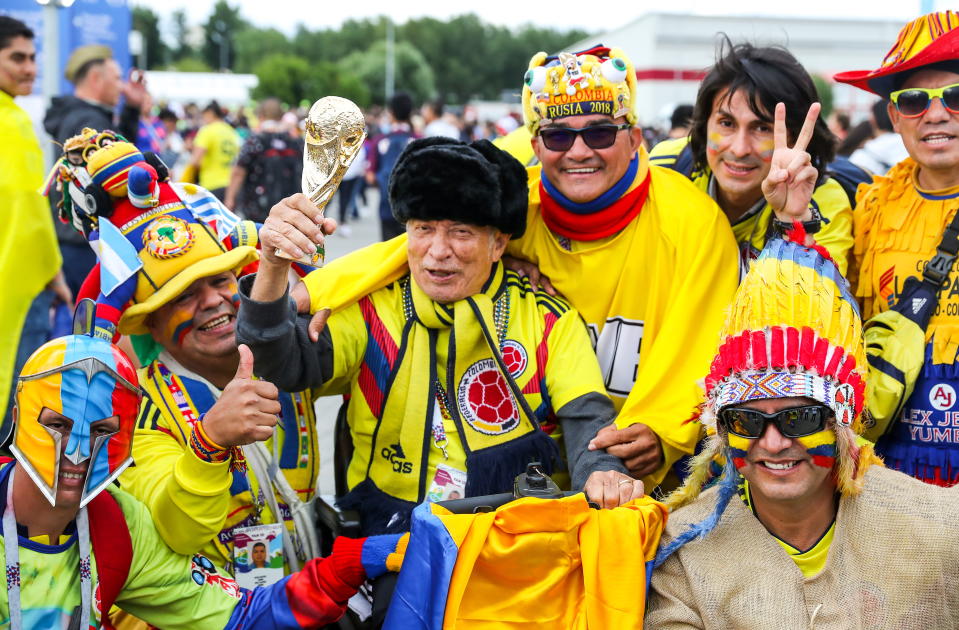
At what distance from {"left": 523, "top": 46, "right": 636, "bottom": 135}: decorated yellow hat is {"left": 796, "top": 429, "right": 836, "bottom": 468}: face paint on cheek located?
123 centimetres

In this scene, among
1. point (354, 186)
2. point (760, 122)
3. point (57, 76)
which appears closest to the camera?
point (760, 122)

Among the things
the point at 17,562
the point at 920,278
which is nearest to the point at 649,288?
the point at 920,278

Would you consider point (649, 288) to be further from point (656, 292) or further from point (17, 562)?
point (17, 562)

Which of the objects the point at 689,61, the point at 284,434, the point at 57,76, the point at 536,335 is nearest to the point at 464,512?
the point at 536,335

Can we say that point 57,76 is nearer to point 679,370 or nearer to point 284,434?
point 284,434

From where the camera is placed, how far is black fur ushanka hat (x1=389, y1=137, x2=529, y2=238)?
9.29 ft

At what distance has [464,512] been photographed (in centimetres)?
244

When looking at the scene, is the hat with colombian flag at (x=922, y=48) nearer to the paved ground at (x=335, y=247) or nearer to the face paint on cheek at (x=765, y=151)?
the face paint on cheek at (x=765, y=151)

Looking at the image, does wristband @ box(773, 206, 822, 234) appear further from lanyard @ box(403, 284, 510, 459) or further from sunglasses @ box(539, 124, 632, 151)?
lanyard @ box(403, 284, 510, 459)

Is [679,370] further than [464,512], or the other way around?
[679,370]

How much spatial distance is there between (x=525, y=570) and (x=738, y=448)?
0.60m

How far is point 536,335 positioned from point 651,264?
0.44m

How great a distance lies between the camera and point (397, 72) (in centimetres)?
6025

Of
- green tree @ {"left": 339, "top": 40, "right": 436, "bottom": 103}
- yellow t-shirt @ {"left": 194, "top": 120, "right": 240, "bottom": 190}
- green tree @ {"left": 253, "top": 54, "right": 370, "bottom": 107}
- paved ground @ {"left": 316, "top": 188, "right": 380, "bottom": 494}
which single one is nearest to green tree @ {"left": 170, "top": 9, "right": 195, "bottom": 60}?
green tree @ {"left": 339, "top": 40, "right": 436, "bottom": 103}
